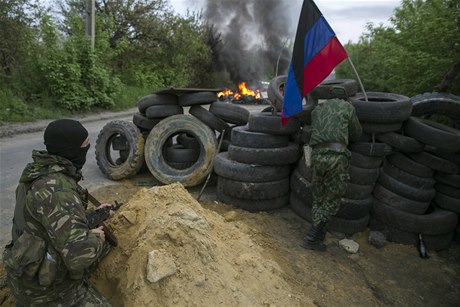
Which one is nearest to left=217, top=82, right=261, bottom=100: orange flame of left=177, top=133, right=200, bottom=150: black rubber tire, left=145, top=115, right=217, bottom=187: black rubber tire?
left=177, top=133, right=200, bottom=150: black rubber tire

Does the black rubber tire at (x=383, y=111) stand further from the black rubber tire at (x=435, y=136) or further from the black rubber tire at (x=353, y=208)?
the black rubber tire at (x=353, y=208)

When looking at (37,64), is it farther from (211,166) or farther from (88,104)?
(211,166)

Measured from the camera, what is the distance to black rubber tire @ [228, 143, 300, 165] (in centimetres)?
516

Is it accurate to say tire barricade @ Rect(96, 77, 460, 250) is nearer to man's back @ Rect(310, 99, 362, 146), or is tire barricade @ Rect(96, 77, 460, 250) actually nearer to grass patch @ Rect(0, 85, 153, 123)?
man's back @ Rect(310, 99, 362, 146)

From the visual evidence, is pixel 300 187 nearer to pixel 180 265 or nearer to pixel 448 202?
pixel 448 202

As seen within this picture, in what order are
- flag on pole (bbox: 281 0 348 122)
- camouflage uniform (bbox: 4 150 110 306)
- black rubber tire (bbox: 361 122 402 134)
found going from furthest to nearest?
black rubber tire (bbox: 361 122 402 134), flag on pole (bbox: 281 0 348 122), camouflage uniform (bbox: 4 150 110 306)

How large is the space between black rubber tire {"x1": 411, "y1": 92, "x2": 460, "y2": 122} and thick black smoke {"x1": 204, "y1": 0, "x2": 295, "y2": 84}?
19.7 m

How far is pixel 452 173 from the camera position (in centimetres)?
484

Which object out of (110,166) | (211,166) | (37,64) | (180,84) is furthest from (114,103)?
(211,166)

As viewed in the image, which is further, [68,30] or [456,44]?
[68,30]

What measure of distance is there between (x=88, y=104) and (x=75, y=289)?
13714 mm

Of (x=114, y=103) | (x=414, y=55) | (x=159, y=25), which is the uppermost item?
(x=159, y=25)

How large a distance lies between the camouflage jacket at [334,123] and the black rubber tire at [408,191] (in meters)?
0.97

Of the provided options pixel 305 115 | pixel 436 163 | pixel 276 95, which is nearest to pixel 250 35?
pixel 276 95
